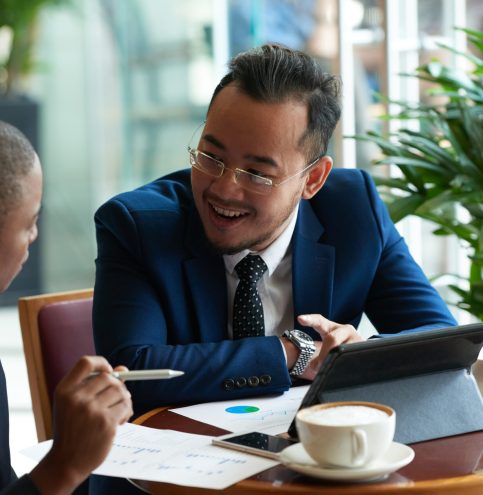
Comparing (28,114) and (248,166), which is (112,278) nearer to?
(248,166)

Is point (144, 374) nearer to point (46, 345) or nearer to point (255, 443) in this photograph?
point (255, 443)

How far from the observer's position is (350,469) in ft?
4.07

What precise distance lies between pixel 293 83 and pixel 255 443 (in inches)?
30.3

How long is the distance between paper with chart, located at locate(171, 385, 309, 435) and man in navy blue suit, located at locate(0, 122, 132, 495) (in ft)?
1.15

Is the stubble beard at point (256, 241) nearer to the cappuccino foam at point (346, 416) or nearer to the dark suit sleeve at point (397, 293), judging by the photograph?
the dark suit sleeve at point (397, 293)

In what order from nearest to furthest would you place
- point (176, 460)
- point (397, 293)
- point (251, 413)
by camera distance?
1. point (176, 460)
2. point (251, 413)
3. point (397, 293)

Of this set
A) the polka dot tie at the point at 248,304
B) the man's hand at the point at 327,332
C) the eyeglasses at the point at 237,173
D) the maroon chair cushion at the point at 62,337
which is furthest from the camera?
the maroon chair cushion at the point at 62,337

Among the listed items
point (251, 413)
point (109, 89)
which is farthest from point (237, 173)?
point (109, 89)

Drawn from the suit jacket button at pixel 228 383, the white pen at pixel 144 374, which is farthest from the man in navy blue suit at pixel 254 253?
the white pen at pixel 144 374

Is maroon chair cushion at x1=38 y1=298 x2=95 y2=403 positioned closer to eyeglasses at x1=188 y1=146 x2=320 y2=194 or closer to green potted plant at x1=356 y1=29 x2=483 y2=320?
eyeglasses at x1=188 y1=146 x2=320 y2=194

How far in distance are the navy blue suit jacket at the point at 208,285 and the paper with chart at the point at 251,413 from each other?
27mm

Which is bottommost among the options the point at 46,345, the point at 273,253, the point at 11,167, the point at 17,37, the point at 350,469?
the point at 46,345

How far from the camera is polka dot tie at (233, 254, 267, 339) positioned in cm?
194

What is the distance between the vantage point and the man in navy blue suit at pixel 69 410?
48.5 inches
